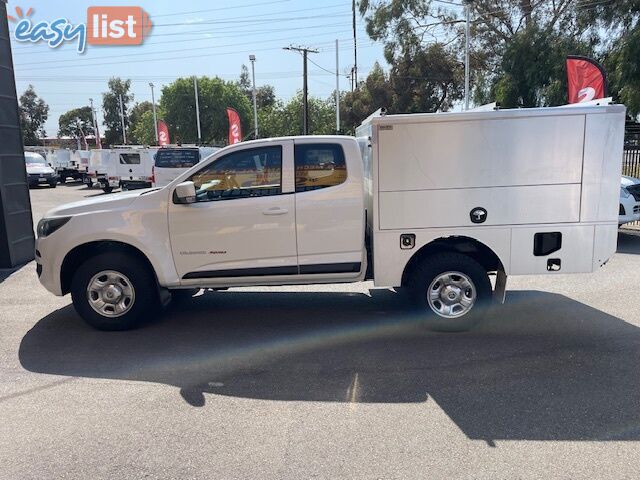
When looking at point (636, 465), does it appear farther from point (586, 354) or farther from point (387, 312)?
point (387, 312)

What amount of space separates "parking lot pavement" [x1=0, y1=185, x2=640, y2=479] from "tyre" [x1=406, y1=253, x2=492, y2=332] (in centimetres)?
19

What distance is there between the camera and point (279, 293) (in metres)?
7.03

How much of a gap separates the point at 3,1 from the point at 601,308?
10585 mm

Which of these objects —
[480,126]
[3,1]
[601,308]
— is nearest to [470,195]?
[480,126]

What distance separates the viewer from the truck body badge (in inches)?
204

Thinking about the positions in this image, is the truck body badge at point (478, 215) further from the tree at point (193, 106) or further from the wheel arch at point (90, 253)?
the tree at point (193, 106)

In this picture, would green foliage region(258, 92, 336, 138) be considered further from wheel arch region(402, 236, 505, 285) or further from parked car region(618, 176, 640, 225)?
wheel arch region(402, 236, 505, 285)

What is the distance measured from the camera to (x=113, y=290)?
5469 mm

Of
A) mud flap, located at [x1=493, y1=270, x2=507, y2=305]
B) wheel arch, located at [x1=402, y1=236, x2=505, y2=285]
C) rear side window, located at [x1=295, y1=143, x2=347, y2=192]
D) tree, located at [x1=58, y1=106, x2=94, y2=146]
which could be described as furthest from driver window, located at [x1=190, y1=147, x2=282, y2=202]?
tree, located at [x1=58, y1=106, x2=94, y2=146]

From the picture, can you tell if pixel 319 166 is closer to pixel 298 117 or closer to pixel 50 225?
pixel 50 225

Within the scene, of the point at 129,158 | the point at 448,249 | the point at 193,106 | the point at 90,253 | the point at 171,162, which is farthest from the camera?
the point at 193,106

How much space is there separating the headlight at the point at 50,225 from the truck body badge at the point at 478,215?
164 inches

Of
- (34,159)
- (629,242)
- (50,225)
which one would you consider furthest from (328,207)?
(34,159)

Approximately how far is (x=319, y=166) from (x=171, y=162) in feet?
44.7
